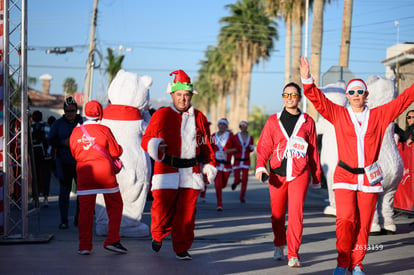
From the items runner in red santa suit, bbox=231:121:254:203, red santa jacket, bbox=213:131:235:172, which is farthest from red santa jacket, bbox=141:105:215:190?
runner in red santa suit, bbox=231:121:254:203

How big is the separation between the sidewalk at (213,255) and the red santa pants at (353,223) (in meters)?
0.74

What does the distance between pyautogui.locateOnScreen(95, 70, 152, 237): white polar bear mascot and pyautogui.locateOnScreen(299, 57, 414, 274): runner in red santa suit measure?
405 cm

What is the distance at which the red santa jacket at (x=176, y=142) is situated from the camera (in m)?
8.12

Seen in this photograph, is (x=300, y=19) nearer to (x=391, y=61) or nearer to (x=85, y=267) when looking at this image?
(x=391, y=61)

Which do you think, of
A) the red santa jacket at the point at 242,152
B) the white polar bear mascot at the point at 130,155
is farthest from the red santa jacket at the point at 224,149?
the white polar bear mascot at the point at 130,155

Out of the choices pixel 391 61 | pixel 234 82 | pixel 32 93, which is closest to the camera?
pixel 391 61

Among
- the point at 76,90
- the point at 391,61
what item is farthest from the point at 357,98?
the point at 76,90

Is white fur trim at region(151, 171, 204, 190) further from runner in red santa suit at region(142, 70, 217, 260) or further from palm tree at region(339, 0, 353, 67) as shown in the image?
palm tree at region(339, 0, 353, 67)

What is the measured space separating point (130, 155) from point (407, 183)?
5.53m

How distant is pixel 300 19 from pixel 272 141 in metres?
30.8

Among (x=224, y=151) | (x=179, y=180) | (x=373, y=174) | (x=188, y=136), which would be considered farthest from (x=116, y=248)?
(x=224, y=151)

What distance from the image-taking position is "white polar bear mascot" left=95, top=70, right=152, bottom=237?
10.4m

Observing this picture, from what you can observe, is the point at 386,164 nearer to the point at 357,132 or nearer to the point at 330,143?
the point at 330,143

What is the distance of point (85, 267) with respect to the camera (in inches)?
308
